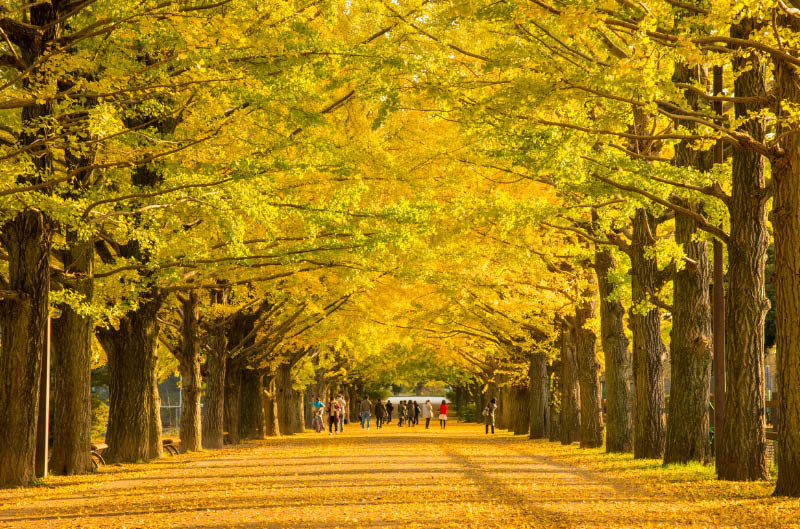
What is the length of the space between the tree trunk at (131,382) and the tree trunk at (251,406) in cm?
1560

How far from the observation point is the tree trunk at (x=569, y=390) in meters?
30.8

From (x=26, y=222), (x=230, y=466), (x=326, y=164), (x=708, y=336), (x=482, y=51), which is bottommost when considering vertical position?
(x=230, y=466)

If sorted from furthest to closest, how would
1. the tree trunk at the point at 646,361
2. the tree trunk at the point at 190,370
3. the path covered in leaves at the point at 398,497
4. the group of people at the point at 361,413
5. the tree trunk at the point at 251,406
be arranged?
the group of people at the point at 361,413 → the tree trunk at the point at 251,406 → the tree trunk at the point at 190,370 → the tree trunk at the point at 646,361 → the path covered in leaves at the point at 398,497

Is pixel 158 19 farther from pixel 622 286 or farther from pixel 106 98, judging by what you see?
pixel 622 286

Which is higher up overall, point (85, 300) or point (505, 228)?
point (505, 228)

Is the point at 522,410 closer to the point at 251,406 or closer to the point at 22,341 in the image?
the point at 251,406

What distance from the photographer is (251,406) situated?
3753cm

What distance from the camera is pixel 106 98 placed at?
560 inches

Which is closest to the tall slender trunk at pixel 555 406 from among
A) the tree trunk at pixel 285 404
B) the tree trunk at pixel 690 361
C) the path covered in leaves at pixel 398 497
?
the path covered in leaves at pixel 398 497

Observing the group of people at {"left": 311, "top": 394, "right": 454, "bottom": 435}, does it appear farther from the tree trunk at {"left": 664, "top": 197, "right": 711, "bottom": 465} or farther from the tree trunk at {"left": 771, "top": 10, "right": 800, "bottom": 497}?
the tree trunk at {"left": 771, "top": 10, "right": 800, "bottom": 497}

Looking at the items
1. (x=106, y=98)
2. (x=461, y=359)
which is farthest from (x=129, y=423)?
(x=461, y=359)

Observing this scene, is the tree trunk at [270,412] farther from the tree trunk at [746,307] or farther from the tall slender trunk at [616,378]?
the tree trunk at [746,307]

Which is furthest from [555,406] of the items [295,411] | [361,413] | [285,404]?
[361,413]

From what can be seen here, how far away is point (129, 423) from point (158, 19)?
10.5 m
